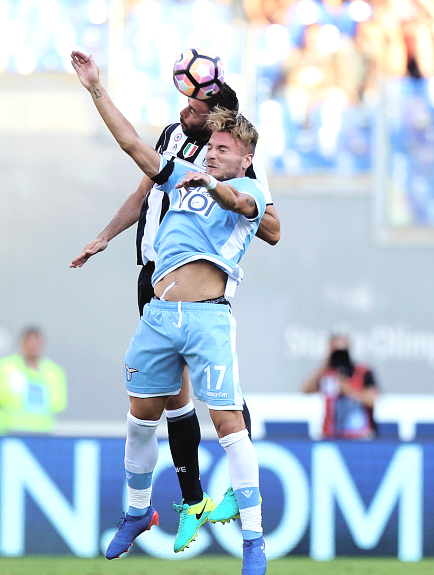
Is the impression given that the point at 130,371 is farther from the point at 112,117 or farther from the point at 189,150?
the point at 112,117

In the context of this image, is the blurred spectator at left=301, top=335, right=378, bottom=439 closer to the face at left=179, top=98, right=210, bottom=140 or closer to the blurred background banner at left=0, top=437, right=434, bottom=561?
the blurred background banner at left=0, top=437, right=434, bottom=561

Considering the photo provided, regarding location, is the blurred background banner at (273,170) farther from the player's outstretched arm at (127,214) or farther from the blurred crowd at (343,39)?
the player's outstretched arm at (127,214)

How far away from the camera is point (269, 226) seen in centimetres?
553

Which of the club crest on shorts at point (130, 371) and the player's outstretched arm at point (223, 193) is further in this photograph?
the club crest on shorts at point (130, 371)

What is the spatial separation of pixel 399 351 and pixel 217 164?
6198 mm

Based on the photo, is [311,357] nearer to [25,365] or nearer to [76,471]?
[25,365]

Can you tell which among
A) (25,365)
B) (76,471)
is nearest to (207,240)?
(76,471)

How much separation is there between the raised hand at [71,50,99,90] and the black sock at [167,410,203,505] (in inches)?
70.3

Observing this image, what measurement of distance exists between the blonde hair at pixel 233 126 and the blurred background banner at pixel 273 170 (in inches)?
227

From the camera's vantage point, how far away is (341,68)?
11266 mm

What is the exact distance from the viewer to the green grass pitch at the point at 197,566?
23.6 ft

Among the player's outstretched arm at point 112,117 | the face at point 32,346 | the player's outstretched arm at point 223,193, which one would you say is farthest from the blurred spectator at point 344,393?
the player's outstretched arm at point 112,117

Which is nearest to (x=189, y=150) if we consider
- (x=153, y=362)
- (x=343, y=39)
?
(x=153, y=362)

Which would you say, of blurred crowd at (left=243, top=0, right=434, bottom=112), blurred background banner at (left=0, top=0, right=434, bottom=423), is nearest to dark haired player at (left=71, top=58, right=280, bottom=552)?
blurred background banner at (left=0, top=0, right=434, bottom=423)
